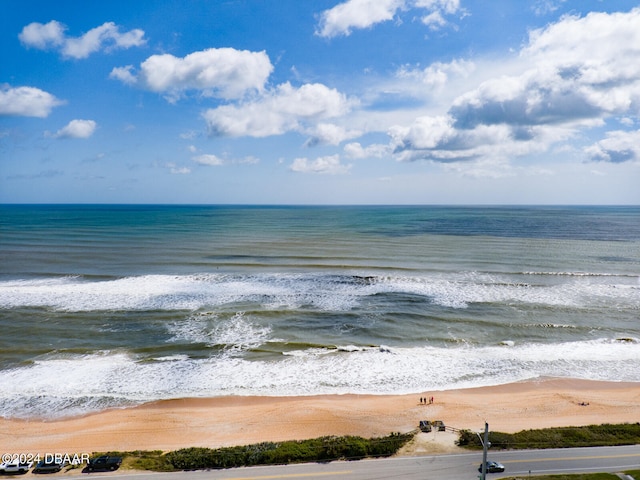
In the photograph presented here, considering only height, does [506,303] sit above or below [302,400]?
above

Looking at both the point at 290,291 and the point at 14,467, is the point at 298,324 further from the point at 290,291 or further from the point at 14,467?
the point at 14,467

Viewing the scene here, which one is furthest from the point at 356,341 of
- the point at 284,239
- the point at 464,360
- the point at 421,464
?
the point at 284,239

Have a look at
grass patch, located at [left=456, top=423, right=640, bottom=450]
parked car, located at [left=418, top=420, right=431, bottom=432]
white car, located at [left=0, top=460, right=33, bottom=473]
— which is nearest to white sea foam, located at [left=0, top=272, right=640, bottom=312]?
parked car, located at [left=418, top=420, right=431, bottom=432]

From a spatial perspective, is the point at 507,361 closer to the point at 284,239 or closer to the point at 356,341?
the point at 356,341

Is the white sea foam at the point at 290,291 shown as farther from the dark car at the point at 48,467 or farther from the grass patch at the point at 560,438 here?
the dark car at the point at 48,467

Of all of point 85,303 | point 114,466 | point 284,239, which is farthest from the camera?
point 284,239

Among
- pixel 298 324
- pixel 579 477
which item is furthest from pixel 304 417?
pixel 579 477

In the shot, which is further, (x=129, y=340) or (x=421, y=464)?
(x=129, y=340)

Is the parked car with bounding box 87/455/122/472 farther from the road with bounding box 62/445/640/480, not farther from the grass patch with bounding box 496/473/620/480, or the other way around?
the grass patch with bounding box 496/473/620/480
